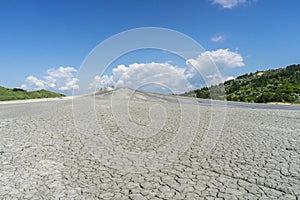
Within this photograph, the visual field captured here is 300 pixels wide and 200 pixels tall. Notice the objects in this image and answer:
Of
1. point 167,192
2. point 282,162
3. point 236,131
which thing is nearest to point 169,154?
point 167,192

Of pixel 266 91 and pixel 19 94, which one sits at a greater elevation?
pixel 266 91

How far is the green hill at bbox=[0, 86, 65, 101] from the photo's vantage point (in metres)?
35.6

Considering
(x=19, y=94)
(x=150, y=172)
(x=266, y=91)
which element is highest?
(x=266, y=91)

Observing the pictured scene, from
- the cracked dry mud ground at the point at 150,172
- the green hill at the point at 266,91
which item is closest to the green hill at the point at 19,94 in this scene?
the green hill at the point at 266,91

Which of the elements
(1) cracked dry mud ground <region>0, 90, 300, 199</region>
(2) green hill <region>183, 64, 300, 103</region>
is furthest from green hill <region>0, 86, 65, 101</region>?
(1) cracked dry mud ground <region>0, 90, 300, 199</region>

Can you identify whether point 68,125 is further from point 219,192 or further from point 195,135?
point 219,192

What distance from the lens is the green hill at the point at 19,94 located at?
35.6m

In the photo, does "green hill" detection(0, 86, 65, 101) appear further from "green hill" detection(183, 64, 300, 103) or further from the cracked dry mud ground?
the cracked dry mud ground

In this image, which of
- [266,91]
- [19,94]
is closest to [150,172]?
[19,94]

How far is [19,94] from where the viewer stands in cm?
3869

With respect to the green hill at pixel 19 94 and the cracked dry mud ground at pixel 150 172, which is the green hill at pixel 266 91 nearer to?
the cracked dry mud ground at pixel 150 172

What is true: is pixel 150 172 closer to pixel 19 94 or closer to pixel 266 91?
pixel 19 94

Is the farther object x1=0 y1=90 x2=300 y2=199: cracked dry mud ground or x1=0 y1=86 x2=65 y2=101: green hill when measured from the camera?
x1=0 y1=86 x2=65 y2=101: green hill

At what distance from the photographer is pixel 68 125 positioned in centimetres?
1026
